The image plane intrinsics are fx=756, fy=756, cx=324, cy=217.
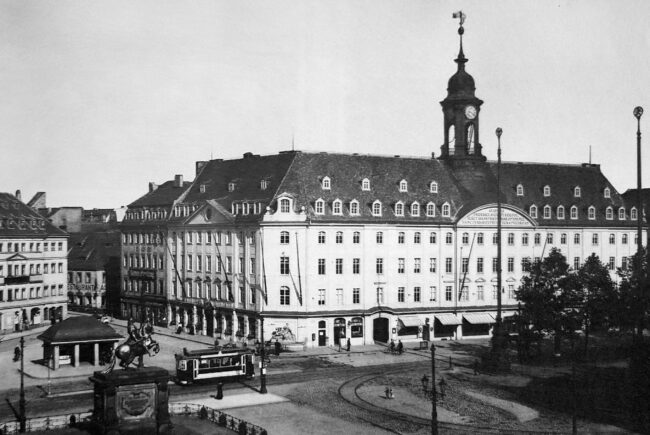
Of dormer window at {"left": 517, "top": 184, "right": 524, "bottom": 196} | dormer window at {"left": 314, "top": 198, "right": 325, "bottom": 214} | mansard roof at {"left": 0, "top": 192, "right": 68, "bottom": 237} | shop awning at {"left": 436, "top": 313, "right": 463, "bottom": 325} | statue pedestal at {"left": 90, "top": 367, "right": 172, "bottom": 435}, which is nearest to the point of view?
statue pedestal at {"left": 90, "top": 367, "right": 172, "bottom": 435}

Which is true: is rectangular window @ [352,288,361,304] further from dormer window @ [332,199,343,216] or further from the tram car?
the tram car

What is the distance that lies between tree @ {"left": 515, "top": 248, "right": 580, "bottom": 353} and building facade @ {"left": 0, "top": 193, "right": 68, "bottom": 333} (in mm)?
59256

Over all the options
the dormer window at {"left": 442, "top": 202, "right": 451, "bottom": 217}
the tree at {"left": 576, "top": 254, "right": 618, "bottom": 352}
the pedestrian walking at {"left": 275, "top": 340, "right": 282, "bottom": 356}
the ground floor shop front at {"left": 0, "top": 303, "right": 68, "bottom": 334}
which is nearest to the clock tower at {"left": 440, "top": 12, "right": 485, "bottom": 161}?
the dormer window at {"left": 442, "top": 202, "right": 451, "bottom": 217}

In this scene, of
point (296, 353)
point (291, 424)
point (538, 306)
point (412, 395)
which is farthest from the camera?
point (296, 353)

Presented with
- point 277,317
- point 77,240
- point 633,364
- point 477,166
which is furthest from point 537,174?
point 77,240

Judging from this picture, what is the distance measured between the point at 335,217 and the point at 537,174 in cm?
3061

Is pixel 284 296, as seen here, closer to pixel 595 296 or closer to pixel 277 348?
pixel 277 348

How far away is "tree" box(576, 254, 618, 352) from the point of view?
64.6 meters

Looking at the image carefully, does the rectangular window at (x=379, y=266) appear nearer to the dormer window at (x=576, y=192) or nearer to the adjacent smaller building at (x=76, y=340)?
the adjacent smaller building at (x=76, y=340)

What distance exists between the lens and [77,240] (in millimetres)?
127500

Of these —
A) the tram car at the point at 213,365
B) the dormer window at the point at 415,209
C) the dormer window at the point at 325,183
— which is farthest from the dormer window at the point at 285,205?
the tram car at the point at 213,365

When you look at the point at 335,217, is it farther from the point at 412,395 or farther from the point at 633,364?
the point at 633,364

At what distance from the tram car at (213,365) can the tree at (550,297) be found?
2477cm

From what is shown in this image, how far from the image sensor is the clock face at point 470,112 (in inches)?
3480
